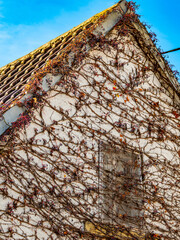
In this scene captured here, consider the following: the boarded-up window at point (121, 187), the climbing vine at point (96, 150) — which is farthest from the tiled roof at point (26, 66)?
the boarded-up window at point (121, 187)

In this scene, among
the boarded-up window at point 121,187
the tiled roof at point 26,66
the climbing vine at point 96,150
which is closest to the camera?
the climbing vine at point 96,150

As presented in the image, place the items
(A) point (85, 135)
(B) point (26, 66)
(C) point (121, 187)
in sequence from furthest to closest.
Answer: (B) point (26, 66), (C) point (121, 187), (A) point (85, 135)

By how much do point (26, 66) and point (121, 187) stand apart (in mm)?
2706

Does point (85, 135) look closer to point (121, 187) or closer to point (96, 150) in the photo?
point (96, 150)

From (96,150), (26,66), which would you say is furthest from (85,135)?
(26,66)

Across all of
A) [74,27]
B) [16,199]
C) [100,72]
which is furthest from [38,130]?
[74,27]

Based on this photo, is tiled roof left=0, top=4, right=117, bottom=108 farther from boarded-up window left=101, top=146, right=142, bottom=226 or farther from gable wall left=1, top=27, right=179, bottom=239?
boarded-up window left=101, top=146, right=142, bottom=226

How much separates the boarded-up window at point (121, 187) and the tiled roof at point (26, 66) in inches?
67.0

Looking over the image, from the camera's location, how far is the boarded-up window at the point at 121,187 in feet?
18.8

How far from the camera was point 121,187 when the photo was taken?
5988 millimetres

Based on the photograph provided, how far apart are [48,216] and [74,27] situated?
3.74 m

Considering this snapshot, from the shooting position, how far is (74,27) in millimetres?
7023

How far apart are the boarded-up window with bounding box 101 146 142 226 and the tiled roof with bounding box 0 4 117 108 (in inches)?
67.0

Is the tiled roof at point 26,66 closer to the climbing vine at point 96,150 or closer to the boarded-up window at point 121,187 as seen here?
the climbing vine at point 96,150
